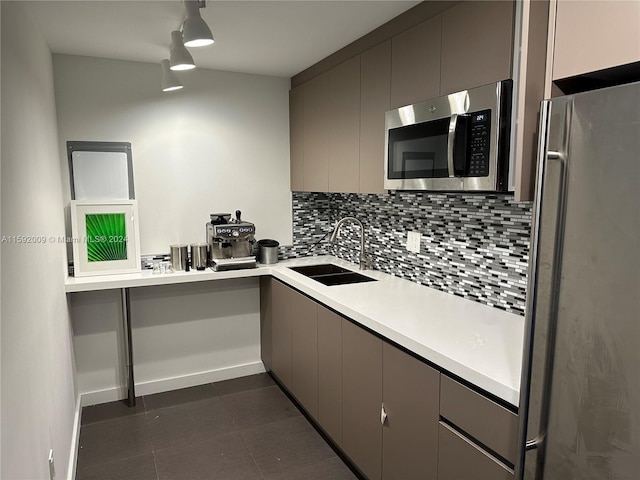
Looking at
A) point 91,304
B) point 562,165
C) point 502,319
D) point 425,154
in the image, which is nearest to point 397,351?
point 502,319

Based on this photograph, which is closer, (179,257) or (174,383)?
(179,257)

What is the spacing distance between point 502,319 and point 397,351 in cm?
50

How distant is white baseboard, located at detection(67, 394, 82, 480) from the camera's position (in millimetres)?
2228

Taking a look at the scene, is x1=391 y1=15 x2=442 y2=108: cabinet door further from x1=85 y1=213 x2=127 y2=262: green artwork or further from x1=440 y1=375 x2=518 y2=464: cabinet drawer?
x1=85 y1=213 x2=127 y2=262: green artwork

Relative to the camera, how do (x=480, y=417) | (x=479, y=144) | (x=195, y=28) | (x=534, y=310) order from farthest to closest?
(x=195, y=28) < (x=479, y=144) < (x=480, y=417) < (x=534, y=310)

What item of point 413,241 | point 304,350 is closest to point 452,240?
point 413,241

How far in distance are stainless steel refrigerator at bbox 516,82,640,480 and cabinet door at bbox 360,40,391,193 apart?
138 cm

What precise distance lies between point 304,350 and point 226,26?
6.05ft

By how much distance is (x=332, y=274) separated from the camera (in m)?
2.94

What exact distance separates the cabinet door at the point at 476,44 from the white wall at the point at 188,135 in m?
1.77

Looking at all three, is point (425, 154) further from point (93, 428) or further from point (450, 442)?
point (93, 428)

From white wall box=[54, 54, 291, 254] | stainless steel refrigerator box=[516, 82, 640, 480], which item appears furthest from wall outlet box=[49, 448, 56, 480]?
stainless steel refrigerator box=[516, 82, 640, 480]

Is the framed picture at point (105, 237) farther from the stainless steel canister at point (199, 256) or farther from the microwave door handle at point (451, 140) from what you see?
the microwave door handle at point (451, 140)

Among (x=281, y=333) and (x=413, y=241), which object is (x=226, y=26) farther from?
(x=281, y=333)
